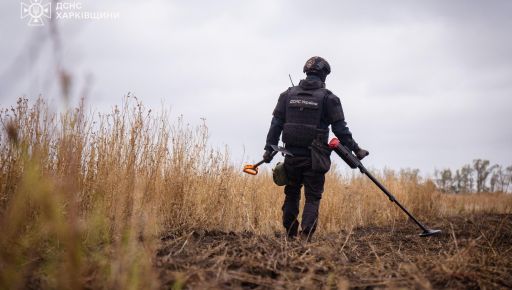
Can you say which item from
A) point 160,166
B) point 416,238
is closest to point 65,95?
point 160,166

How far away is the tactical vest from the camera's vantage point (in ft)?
13.6

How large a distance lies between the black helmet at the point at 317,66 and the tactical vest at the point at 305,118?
0.25 meters

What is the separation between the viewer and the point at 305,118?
4.19 metres

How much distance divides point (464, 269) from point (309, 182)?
1.93 meters

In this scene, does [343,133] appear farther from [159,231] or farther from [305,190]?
[159,231]

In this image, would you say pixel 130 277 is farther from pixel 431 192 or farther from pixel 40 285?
pixel 431 192

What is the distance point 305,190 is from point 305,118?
80 centimetres

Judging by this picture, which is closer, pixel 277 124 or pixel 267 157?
pixel 267 157

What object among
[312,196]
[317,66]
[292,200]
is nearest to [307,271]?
[312,196]

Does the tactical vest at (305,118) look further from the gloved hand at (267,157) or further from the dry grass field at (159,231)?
the dry grass field at (159,231)

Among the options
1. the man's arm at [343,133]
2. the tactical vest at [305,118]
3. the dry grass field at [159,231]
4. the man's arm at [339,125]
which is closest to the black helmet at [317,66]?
the tactical vest at [305,118]

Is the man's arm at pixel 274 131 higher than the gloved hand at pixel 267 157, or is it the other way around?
the man's arm at pixel 274 131

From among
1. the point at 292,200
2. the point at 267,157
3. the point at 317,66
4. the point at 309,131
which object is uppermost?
the point at 317,66

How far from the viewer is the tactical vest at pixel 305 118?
415cm
